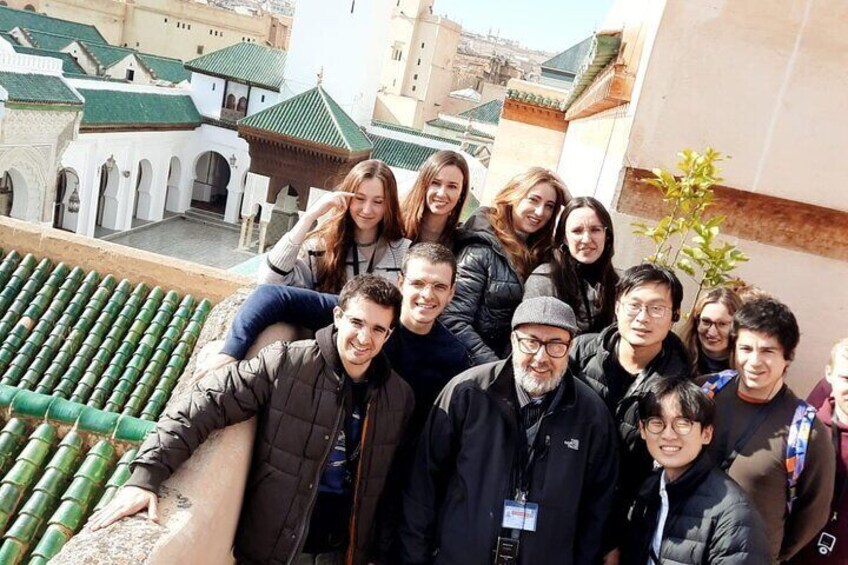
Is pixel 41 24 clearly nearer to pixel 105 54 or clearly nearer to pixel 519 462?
pixel 105 54

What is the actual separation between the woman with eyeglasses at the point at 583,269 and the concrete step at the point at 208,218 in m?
25.3

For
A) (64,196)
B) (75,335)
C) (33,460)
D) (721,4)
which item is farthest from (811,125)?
(64,196)

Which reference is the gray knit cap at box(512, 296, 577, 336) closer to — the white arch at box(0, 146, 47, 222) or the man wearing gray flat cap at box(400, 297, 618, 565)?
the man wearing gray flat cap at box(400, 297, 618, 565)

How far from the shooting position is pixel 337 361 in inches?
97.0

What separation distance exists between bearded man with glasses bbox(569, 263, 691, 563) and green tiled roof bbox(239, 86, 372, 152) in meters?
20.4

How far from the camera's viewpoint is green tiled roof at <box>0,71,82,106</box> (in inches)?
701

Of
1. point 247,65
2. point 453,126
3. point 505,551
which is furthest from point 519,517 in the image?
point 453,126

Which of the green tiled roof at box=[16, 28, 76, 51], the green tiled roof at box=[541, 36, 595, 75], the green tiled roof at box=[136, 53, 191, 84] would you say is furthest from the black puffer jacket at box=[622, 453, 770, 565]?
the green tiled roof at box=[136, 53, 191, 84]

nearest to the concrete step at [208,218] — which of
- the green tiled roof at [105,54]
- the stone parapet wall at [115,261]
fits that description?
the green tiled roof at [105,54]

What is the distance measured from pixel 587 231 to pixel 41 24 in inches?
1490

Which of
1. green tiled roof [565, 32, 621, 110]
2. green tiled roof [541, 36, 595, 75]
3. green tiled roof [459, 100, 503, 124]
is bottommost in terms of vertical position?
green tiled roof [565, 32, 621, 110]

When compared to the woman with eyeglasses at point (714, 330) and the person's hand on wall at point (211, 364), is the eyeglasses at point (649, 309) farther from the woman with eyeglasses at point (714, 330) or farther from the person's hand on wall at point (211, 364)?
the person's hand on wall at point (211, 364)

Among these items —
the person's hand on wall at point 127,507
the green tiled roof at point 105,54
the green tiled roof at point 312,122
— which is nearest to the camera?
the person's hand on wall at point 127,507

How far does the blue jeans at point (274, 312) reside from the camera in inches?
108
